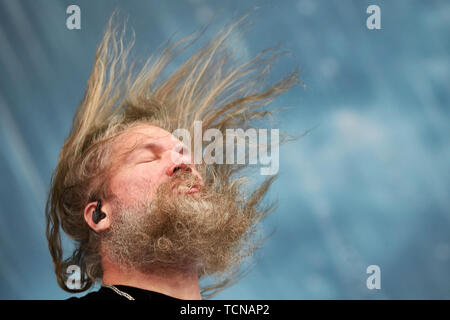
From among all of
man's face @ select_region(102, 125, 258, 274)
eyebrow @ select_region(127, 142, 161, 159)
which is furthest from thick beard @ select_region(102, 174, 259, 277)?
eyebrow @ select_region(127, 142, 161, 159)

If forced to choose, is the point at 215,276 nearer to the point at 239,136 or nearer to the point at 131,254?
the point at 131,254

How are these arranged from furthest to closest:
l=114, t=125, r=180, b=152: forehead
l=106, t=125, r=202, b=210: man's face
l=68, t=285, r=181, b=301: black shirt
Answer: l=114, t=125, r=180, b=152: forehead → l=106, t=125, r=202, b=210: man's face → l=68, t=285, r=181, b=301: black shirt

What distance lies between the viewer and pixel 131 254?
1.91 m

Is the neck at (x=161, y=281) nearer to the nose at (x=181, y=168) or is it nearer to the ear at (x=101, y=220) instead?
the ear at (x=101, y=220)

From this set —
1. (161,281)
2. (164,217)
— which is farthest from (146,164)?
(161,281)

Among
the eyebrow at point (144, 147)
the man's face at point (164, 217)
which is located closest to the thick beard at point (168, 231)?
the man's face at point (164, 217)

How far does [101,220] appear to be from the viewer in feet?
6.49

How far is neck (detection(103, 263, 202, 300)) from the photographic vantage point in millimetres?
1883

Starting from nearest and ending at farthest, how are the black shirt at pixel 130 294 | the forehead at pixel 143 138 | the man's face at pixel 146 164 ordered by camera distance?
the black shirt at pixel 130 294, the man's face at pixel 146 164, the forehead at pixel 143 138

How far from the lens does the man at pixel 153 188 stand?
1.90 meters

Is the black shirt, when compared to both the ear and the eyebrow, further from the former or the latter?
the eyebrow

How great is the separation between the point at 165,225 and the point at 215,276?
385 millimetres
